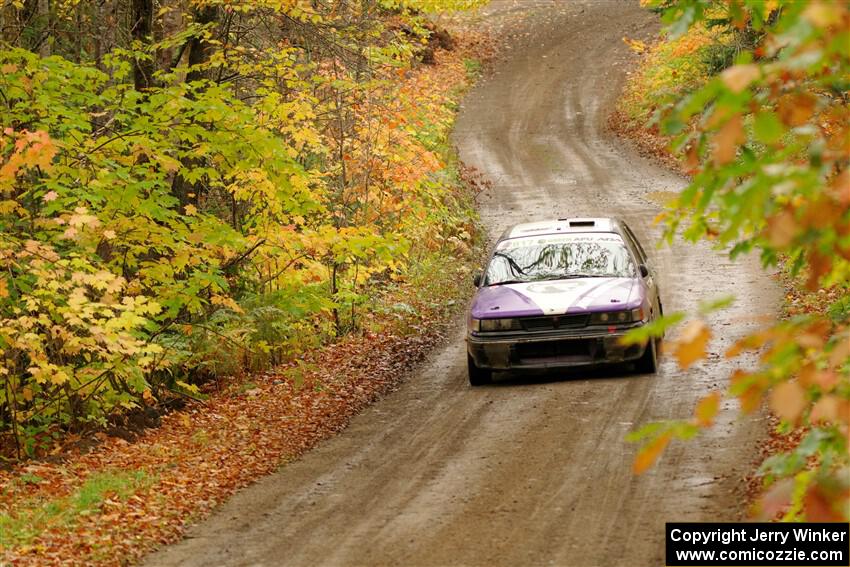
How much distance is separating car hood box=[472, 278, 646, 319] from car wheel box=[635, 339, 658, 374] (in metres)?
0.56

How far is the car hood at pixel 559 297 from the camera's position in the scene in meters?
11.6

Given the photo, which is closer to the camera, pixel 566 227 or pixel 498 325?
pixel 498 325

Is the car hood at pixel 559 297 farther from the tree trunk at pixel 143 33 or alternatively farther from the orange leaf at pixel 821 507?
the orange leaf at pixel 821 507

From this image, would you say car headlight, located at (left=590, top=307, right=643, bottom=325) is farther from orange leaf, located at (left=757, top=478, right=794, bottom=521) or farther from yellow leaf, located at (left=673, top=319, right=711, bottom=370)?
yellow leaf, located at (left=673, top=319, right=711, bottom=370)

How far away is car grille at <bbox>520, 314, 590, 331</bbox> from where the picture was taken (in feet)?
38.0

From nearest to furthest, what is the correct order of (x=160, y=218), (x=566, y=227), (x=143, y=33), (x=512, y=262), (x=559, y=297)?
(x=160, y=218), (x=559, y=297), (x=512, y=262), (x=566, y=227), (x=143, y=33)

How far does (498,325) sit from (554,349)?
0.69 metres

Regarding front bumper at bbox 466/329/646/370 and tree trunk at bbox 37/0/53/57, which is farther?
tree trunk at bbox 37/0/53/57

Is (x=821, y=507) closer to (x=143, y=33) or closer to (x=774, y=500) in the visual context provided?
(x=774, y=500)

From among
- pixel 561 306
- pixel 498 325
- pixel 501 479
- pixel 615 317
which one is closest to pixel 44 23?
pixel 498 325

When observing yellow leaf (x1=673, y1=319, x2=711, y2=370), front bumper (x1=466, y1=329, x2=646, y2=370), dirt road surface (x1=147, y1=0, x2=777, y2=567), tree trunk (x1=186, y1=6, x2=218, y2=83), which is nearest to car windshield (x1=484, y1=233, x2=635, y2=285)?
front bumper (x1=466, y1=329, x2=646, y2=370)

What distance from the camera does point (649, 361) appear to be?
39.2ft

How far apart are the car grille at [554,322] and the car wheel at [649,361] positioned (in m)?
0.83

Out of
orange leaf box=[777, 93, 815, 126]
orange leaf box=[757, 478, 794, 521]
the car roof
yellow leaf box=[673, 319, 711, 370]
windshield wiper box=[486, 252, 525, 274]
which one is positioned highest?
orange leaf box=[777, 93, 815, 126]
